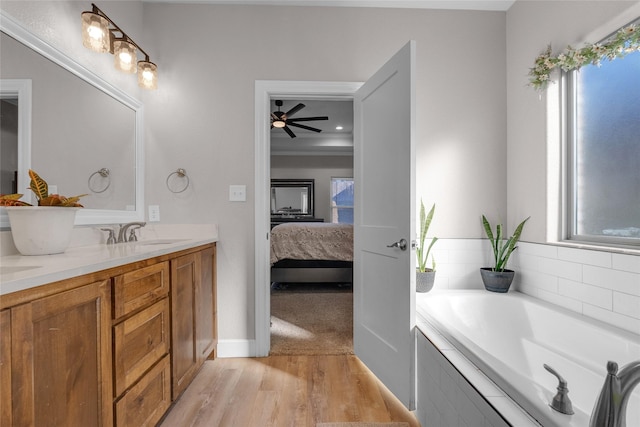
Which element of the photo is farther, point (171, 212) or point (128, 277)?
point (171, 212)

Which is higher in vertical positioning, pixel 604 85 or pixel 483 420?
pixel 604 85

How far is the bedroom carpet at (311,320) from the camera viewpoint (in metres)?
2.22

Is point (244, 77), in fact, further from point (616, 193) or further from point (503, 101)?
point (616, 193)

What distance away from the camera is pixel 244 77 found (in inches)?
83.2

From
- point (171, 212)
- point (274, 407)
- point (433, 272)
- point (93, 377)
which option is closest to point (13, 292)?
point (93, 377)

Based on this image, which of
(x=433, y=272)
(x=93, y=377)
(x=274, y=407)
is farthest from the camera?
(x=433, y=272)

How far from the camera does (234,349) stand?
210cm

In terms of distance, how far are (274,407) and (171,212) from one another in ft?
4.91

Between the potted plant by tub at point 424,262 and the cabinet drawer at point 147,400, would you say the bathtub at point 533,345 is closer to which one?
the potted plant by tub at point 424,262

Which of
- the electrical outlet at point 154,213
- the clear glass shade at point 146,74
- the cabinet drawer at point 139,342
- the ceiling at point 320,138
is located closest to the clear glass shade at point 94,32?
the clear glass shade at point 146,74

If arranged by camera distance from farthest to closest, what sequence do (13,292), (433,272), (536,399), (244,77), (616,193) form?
(244,77)
(433,272)
(616,193)
(536,399)
(13,292)

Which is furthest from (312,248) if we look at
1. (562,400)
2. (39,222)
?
(562,400)

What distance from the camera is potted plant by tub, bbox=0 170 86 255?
43.1 inches

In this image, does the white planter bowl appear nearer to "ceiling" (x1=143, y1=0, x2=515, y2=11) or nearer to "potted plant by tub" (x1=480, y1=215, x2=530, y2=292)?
"ceiling" (x1=143, y1=0, x2=515, y2=11)
